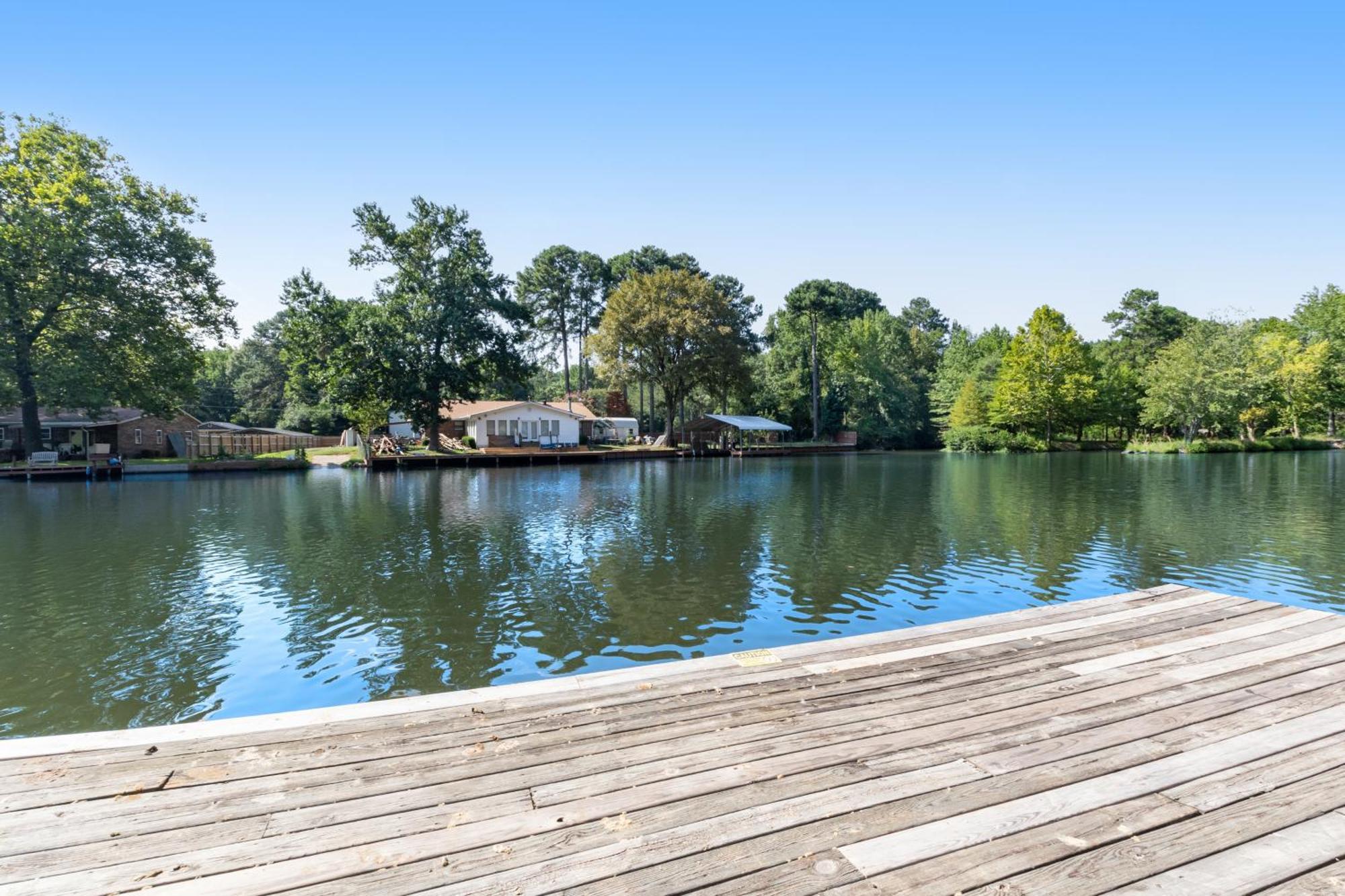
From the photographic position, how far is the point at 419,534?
Result: 51.6ft

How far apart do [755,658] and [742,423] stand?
175ft

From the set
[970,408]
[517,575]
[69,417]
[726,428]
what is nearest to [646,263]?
[726,428]

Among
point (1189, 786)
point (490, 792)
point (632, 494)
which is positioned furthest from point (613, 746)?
point (632, 494)

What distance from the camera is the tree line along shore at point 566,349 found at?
32781 millimetres

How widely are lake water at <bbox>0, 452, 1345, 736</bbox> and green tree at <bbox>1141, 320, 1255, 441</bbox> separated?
3192 cm

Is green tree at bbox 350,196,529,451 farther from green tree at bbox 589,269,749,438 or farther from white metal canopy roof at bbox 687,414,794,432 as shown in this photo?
white metal canopy roof at bbox 687,414,794,432

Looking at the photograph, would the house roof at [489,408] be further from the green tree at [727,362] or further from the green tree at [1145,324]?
the green tree at [1145,324]

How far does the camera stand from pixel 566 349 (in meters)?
65.6

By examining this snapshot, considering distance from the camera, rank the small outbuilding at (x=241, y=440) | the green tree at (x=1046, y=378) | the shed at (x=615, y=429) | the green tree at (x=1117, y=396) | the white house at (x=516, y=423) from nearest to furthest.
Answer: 1. the small outbuilding at (x=241, y=440)
2. the white house at (x=516, y=423)
3. the green tree at (x=1046, y=378)
4. the green tree at (x=1117, y=396)
5. the shed at (x=615, y=429)

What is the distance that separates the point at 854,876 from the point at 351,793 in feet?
6.47

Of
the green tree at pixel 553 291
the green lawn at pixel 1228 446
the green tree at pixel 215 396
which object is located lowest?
the green lawn at pixel 1228 446

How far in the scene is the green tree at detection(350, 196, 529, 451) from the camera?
40.0 m

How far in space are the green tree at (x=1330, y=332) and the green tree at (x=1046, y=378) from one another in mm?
17985

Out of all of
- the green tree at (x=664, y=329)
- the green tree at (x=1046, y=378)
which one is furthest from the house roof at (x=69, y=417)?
the green tree at (x=1046, y=378)
